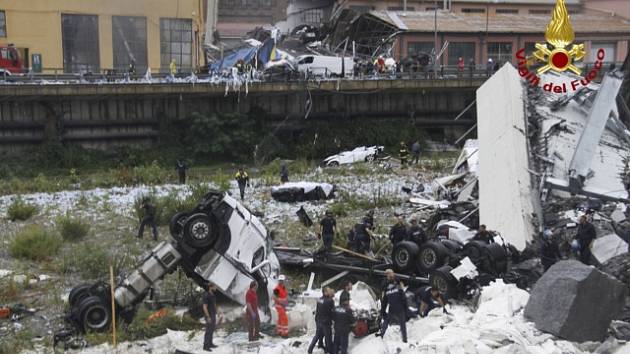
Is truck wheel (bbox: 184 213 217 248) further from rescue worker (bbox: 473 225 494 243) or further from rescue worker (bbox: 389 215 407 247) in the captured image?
rescue worker (bbox: 473 225 494 243)

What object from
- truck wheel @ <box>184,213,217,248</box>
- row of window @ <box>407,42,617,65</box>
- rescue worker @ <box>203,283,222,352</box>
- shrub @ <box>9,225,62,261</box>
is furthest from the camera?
row of window @ <box>407,42,617,65</box>

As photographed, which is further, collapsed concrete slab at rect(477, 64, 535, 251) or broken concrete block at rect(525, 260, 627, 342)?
collapsed concrete slab at rect(477, 64, 535, 251)

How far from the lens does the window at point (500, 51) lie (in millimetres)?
37812

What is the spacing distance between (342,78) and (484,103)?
10.5 metres

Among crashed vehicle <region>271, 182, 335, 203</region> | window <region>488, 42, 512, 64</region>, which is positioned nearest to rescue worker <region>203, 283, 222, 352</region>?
crashed vehicle <region>271, 182, 335, 203</region>

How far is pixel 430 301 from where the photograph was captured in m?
11.1

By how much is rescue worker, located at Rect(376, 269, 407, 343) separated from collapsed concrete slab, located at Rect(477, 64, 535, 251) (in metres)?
3.88

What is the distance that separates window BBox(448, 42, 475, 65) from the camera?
1468 inches

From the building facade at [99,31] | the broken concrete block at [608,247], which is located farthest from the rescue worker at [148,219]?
the building facade at [99,31]

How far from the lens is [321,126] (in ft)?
97.2

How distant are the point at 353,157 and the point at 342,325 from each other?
643 inches

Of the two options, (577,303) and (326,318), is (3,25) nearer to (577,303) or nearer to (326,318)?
(326,318)

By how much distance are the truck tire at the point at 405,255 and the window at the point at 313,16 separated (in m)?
36.1

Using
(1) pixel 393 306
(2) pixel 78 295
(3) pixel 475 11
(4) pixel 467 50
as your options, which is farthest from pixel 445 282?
(3) pixel 475 11
